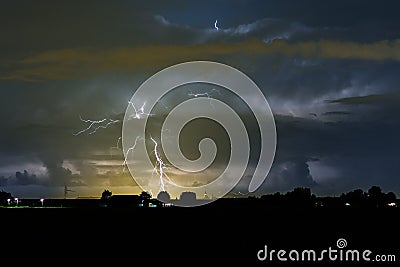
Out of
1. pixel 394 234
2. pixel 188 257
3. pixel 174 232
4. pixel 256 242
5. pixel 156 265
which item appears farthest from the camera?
pixel 174 232

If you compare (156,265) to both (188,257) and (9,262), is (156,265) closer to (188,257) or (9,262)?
(188,257)

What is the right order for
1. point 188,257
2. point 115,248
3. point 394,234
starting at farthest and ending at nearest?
point 394,234 < point 115,248 < point 188,257

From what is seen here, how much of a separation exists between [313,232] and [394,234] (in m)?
5.35

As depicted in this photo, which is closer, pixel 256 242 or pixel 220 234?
pixel 256 242

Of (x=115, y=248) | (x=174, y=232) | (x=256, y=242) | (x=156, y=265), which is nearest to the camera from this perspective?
(x=156, y=265)

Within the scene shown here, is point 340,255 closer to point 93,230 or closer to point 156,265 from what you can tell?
point 156,265

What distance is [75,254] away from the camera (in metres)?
35.2

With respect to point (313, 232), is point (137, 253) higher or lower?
lower

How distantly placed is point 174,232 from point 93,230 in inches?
258

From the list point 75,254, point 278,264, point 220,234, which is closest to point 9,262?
point 75,254

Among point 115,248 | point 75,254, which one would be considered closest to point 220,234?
point 115,248

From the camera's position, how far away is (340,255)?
111 feet

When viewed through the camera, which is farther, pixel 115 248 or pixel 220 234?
pixel 220 234

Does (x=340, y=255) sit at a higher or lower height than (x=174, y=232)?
lower
